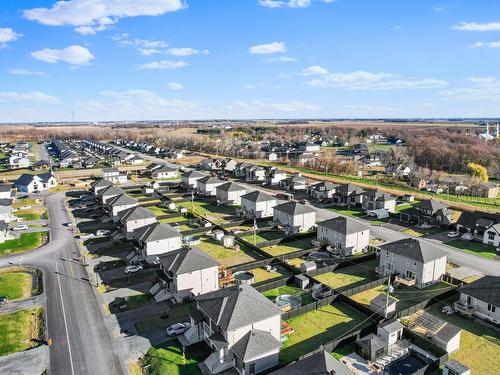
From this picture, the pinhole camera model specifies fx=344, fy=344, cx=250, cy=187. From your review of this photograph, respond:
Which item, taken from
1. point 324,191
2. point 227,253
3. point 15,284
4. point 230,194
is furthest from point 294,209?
point 15,284

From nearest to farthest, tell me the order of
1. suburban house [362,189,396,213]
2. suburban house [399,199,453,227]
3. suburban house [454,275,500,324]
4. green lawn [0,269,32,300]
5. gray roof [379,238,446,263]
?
suburban house [454,275,500,324], green lawn [0,269,32,300], gray roof [379,238,446,263], suburban house [399,199,453,227], suburban house [362,189,396,213]

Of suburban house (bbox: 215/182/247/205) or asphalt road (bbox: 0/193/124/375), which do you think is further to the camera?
suburban house (bbox: 215/182/247/205)

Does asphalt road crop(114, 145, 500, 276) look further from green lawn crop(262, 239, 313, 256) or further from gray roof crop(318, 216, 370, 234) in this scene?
green lawn crop(262, 239, 313, 256)

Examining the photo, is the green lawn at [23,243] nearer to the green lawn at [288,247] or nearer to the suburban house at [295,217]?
the green lawn at [288,247]

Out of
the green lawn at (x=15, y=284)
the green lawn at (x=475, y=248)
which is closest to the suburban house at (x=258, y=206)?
the green lawn at (x=475, y=248)

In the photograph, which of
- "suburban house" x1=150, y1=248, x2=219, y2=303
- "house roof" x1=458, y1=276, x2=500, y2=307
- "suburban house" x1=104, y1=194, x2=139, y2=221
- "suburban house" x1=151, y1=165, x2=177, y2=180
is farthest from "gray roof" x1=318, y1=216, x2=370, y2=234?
"suburban house" x1=151, y1=165, x2=177, y2=180

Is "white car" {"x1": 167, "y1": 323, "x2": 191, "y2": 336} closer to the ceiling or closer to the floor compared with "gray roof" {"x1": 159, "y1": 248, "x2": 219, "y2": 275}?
closer to the floor
